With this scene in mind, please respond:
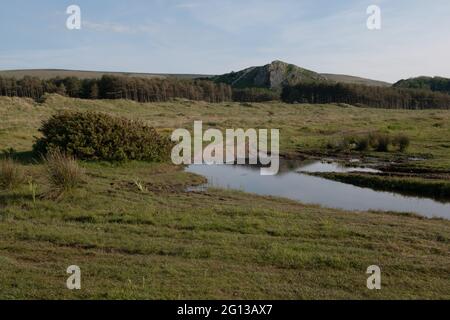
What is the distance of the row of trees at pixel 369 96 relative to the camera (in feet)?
421

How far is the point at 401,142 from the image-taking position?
33375 millimetres

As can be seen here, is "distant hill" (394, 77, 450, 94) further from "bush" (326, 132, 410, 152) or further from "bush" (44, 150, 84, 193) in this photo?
"bush" (44, 150, 84, 193)

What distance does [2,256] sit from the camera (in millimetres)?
8719

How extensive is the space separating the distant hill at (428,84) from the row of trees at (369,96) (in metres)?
39.7

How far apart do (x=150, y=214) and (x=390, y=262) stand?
616cm

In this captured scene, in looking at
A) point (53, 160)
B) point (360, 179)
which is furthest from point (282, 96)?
point (53, 160)

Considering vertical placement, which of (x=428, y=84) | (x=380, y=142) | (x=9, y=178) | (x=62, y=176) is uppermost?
(x=428, y=84)

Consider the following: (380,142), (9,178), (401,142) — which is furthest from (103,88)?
(9,178)

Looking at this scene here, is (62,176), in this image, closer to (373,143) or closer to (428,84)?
(373,143)

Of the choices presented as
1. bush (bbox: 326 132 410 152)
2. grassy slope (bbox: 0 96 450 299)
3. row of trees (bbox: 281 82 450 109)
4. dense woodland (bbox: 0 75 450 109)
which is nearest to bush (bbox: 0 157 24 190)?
grassy slope (bbox: 0 96 450 299)

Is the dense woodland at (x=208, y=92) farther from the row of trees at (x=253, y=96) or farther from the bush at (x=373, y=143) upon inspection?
the bush at (x=373, y=143)

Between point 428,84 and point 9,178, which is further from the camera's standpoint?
point 428,84

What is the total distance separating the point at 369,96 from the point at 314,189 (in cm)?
11621
